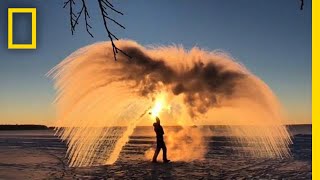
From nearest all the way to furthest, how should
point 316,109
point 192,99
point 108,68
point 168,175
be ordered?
1. point 316,109
2. point 168,175
3. point 108,68
4. point 192,99

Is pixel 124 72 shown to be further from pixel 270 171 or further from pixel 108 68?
pixel 270 171

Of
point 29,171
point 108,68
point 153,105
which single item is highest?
point 108,68

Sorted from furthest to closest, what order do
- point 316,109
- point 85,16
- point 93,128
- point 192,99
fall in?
point 192,99
point 93,128
point 316,109
point 85,16

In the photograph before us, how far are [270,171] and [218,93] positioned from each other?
8.10 meters

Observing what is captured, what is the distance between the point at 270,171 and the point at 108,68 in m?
8.85

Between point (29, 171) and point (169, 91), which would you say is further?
point (169, 91)

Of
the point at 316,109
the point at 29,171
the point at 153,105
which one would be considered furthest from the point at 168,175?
the point at 316,109

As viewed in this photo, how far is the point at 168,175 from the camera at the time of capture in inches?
778

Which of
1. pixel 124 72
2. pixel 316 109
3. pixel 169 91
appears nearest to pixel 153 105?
pixel 169 91

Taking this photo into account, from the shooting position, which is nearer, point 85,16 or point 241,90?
point 85,16

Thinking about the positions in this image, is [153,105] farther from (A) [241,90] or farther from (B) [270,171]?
(B) [270,171]

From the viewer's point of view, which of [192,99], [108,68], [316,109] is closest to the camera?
[316,109]

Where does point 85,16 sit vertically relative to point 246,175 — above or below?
above

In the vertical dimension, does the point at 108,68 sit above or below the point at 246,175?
above
